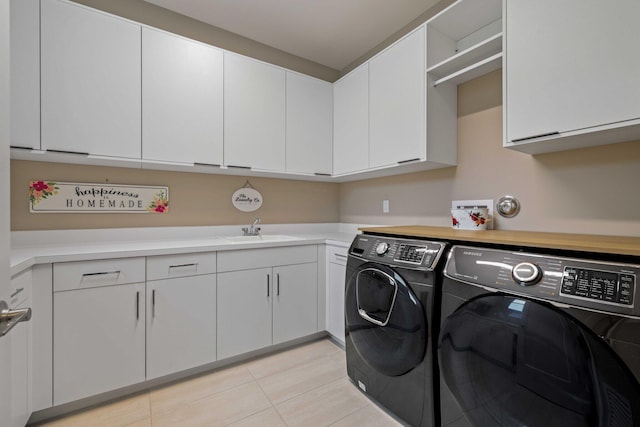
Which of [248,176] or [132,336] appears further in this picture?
[248,176]

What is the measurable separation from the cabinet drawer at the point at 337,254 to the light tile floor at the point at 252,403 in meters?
0.74

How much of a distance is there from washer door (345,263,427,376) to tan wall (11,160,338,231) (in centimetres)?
132

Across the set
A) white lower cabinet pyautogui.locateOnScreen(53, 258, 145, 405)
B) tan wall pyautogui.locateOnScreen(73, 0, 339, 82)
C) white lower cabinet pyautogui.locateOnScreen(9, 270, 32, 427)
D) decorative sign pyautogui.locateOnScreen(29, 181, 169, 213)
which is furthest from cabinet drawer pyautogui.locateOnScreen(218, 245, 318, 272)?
tan wall pyautogui.locateOnScreen(73, 0, 339, 82)

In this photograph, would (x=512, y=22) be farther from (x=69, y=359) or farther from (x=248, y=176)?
(x=69, y=359)

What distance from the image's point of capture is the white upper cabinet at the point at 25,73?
4.98 feet

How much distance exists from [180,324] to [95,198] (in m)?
1.07

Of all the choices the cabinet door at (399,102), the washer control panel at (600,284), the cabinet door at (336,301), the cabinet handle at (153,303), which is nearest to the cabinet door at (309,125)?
the cabinet door at (399,102)

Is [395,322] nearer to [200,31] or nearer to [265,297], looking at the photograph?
[265,297]

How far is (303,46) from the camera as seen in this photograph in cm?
265

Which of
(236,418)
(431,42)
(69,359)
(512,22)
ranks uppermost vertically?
(431,42)

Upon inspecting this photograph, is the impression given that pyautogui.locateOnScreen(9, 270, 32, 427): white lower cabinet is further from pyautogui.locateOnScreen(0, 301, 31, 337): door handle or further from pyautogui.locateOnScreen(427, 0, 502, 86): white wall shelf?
pyautogui.locateOnScreen(427, 0, 502, 86): white wall shelf

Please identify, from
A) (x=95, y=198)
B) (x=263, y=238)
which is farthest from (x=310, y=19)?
(x=95, y=198)

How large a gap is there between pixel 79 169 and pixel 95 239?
49cm

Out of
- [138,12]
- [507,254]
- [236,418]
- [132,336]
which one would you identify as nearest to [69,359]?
[132,336]
